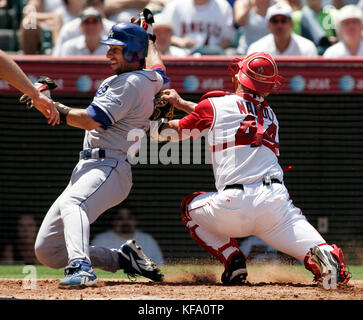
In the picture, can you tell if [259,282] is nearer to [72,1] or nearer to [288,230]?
[288,230]

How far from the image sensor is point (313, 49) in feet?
29.7

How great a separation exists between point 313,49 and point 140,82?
157 inches

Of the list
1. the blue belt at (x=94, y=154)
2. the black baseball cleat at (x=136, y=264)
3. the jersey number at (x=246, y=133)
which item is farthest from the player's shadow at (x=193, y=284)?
the jersey number at (x=246, y=133)

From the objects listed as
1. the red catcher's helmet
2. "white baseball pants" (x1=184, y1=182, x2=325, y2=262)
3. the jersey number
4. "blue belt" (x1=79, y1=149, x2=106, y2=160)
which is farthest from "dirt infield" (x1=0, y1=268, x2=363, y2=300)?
the red catcher's helmet

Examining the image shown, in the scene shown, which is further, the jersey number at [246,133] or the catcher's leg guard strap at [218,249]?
the catcher's leg guard strap at [218,249]

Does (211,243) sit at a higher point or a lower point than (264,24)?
lower

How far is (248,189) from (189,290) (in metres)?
0.84

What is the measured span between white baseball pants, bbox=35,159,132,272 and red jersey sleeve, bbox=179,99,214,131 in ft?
1.86

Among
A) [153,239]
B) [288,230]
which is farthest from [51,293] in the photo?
[153,239]

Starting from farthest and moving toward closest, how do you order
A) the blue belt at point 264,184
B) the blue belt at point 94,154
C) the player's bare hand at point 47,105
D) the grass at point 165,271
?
the grass at point 165,271, the blue belt at point 94,154, the blue belt at point 264,184, the player's bare hand at point 47,105

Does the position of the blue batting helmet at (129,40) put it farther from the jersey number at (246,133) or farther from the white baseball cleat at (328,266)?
the white baseball cleat at (328,266)

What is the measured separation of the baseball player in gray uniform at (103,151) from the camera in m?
5.39

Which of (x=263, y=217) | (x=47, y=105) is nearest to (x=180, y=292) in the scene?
(x=263, y=217)

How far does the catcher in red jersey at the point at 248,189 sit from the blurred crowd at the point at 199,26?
10.7 ft
